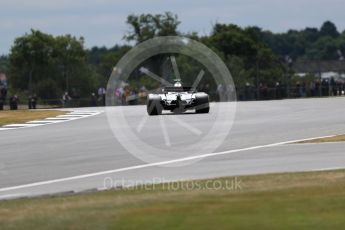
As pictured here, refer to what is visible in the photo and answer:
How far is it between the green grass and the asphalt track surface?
1444 millimetres

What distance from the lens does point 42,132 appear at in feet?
85.0

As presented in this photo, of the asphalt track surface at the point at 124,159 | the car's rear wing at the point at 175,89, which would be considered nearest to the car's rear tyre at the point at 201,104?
the car's rear wing at the point at 175,89

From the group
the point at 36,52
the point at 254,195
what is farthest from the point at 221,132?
the point at 36,52

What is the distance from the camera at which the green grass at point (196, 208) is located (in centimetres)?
926

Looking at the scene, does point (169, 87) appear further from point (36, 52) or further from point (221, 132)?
point (36, 52)

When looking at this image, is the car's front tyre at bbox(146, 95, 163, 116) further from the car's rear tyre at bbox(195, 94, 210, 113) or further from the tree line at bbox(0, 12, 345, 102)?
the tree line at bbox(0, 12, 345, 102)

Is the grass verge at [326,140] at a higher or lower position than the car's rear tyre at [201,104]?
lower

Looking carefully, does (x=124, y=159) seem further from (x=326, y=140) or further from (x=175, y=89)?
(x=175, y=89)

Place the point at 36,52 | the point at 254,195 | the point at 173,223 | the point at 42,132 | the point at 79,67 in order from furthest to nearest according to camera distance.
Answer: the point at 36,52
the point at 79,67
the point at 42,132
the point at 254,195
the point at 173,223

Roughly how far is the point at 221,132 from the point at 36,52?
4501cm

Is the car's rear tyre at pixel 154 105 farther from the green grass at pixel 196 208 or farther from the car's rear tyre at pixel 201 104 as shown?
the green grass at pixel 196 208

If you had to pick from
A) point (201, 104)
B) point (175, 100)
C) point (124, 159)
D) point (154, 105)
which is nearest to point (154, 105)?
point (154, 105)

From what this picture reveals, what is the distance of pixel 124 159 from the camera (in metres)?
17.0

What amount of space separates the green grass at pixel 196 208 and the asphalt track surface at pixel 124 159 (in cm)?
144
